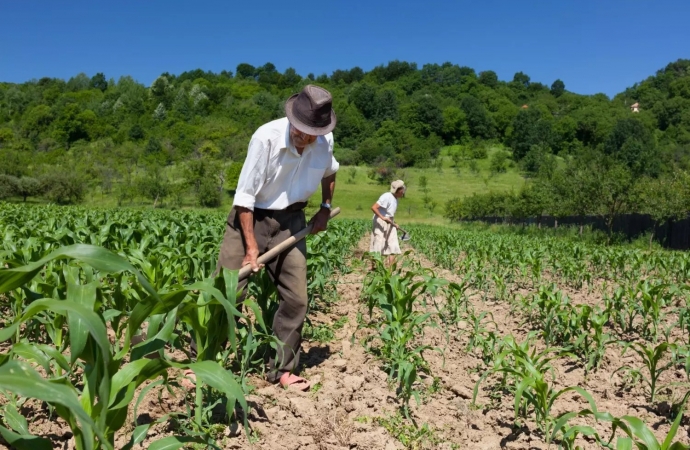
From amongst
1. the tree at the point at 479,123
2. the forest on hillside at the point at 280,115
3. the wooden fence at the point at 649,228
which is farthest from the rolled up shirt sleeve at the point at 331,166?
the tree at the point at 479,123

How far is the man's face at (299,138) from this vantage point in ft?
11.4

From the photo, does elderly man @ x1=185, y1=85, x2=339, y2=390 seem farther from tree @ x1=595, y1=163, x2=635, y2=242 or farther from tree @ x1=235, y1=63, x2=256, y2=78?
tree @ x1=235, y1=63, x2=256, y2=78

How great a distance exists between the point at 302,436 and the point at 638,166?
2554 cm

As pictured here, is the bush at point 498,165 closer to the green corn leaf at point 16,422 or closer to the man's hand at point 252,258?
the man's hand at point 252,258

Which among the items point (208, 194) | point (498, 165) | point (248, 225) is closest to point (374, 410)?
point (248, 225)

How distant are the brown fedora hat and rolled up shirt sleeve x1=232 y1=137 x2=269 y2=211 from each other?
278mm

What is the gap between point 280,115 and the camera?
8556 centimetres

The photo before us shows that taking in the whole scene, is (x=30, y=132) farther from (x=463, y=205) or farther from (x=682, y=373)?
(x=682, y=373)

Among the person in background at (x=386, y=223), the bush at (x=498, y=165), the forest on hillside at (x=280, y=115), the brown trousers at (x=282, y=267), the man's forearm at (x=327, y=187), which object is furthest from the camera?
the bush at (x=498, y=165)

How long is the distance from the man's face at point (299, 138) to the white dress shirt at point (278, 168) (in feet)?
0.10

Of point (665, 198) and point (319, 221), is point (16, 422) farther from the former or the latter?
point (665, 198)

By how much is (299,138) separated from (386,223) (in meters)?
5.28

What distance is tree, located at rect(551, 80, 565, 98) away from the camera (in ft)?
411

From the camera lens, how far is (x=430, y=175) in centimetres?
7000
